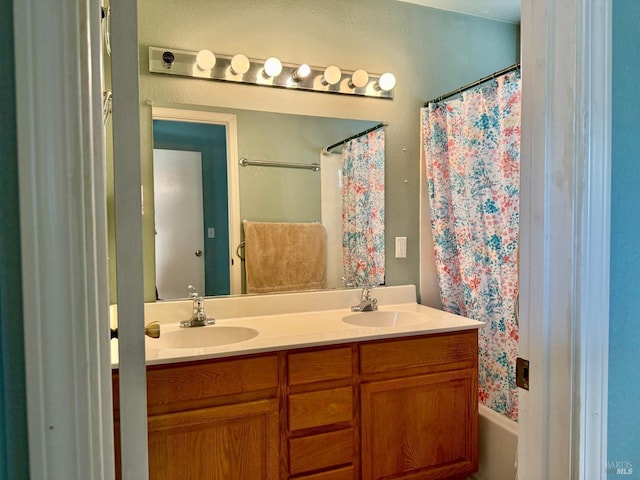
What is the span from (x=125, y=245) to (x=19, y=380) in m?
0.19

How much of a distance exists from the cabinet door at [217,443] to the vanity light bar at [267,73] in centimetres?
152

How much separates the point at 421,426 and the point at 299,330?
70 centimetres

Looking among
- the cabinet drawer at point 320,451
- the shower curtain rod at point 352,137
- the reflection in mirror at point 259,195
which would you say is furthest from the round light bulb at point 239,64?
the cabinet drawer at point 320,451

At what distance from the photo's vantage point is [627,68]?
2.47 feet

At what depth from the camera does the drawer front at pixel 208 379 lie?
1354mm

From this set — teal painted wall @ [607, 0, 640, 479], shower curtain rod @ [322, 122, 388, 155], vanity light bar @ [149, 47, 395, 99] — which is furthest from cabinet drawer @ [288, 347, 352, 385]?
vanity light bar @ [149, 47, 395, 99]

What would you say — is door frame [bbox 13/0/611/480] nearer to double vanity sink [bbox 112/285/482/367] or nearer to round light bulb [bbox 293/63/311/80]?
double vanity sink [bbox 112/285/482/367]

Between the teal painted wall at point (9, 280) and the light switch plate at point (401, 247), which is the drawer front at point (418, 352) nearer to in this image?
the light switch plate at point (401, 247)

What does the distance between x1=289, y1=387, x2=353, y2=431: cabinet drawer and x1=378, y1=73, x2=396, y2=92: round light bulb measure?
1.61 meters

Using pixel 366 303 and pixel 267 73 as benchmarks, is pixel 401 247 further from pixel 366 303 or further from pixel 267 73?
pixel 267 73

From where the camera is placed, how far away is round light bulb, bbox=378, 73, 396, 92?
7.18 ft

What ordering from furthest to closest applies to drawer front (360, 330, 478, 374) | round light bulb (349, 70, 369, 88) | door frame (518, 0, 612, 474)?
round light bulb (349, 70, 369, 88) → drawer front (360, 330, 478, 374) → door frame (518, 0, 612, 474)

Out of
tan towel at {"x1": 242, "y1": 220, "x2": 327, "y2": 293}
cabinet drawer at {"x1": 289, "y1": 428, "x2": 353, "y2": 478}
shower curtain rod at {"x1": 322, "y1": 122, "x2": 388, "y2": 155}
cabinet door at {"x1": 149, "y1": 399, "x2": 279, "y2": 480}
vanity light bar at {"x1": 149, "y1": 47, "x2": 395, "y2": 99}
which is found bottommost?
cabinet drawer at {"x1": 289, "y1": 428, "x2": 353, "y2": 478}

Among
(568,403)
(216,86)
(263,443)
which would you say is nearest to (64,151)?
(568,403)
